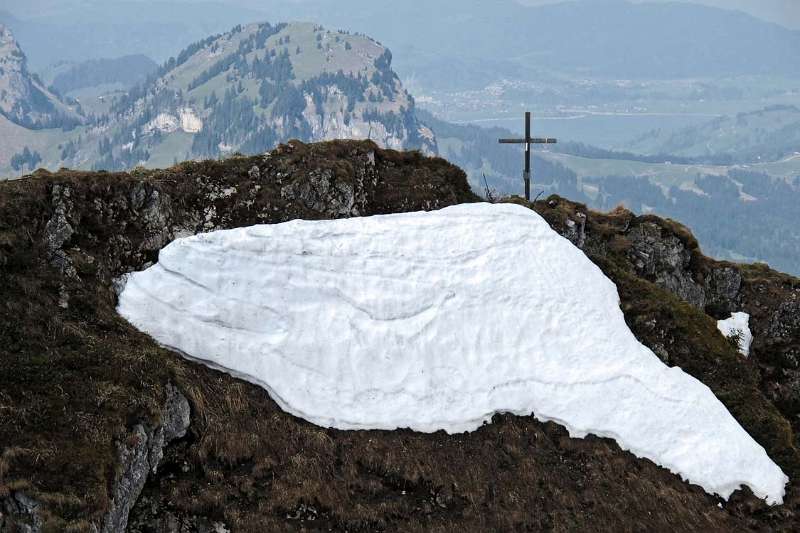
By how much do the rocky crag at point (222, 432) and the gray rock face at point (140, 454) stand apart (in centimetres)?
5

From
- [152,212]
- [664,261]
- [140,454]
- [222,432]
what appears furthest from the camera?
[664,261]

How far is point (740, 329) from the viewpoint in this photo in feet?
87.9

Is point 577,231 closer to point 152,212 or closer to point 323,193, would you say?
point 323,193

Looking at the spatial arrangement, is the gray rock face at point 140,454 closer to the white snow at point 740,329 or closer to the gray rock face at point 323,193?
the gray rock face at point 323,193

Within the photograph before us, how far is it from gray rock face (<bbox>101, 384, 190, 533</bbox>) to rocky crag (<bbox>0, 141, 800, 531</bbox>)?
0.05 m

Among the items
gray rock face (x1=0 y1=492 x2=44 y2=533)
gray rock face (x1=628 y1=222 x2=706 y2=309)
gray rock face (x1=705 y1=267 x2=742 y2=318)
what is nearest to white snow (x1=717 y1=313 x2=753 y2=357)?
gray rock face (x1=705 y1=267 x2=742 y2=318)

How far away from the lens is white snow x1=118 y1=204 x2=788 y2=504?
1886 cm

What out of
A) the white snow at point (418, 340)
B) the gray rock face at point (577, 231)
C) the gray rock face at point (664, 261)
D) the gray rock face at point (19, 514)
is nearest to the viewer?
the gray rock face at point (19, 514)

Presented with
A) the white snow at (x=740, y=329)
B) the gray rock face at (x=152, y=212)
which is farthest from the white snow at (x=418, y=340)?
the white snow at (x=740, y=329)

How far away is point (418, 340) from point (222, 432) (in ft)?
20.2

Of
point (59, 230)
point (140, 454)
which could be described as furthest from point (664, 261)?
point (59, 230)

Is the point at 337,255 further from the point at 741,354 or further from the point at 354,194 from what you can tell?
the point at 741,354

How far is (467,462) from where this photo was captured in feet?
58.2

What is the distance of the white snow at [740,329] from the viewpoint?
85.9ft
